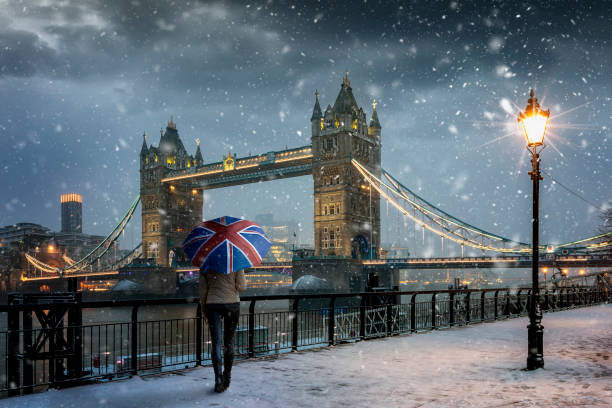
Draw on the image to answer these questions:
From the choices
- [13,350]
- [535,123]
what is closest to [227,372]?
[13,350]

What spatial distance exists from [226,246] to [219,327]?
110cm

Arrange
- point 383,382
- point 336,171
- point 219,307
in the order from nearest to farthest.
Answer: point 219,307 < point 383,382 < point 336,171

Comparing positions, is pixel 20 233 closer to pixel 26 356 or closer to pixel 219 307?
pixel 26 356

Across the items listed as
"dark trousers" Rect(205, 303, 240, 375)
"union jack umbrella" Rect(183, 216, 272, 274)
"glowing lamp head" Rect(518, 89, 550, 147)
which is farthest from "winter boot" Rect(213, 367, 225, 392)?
"glowing lamp head" Rect(518, 89, 550, 147)

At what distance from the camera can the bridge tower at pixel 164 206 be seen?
319ft

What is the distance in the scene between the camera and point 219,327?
6773mm

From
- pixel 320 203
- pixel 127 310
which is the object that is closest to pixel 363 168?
pixel 320 203

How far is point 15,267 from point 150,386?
115837 millimetres

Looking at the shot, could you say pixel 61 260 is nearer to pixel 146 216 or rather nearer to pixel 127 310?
pixel 146 216

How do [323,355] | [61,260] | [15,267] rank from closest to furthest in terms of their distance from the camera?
1. [323,355]
2. [15,267]
3. [61,260]

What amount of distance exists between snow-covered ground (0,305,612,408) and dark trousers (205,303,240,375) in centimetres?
41

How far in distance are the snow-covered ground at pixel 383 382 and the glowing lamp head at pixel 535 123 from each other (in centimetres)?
369

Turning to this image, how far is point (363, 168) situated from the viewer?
74500mm

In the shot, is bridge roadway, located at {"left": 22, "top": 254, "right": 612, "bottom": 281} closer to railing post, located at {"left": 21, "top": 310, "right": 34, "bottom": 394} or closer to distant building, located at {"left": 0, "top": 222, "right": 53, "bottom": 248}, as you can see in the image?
railing post, located at {"left": 21, "top": 310, "right": 34, "bottom": 394}
